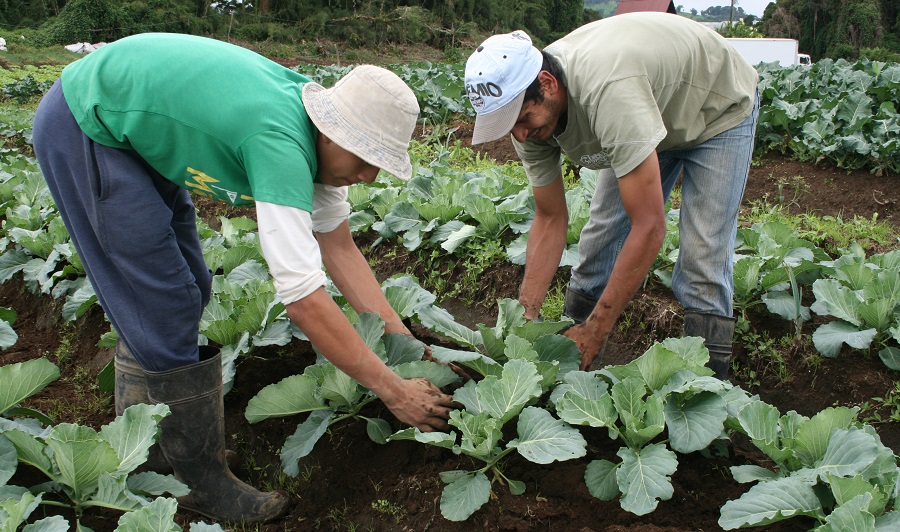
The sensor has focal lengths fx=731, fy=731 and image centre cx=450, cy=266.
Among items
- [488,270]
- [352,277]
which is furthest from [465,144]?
[352,277]

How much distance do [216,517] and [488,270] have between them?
7.90 ft

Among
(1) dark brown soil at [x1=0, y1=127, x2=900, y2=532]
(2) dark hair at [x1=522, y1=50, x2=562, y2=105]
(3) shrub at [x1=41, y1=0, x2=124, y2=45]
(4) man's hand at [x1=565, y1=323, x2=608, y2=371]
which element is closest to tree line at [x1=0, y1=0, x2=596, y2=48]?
(3) shrub at [x1=41, y1=0, x2=124, y2=45]

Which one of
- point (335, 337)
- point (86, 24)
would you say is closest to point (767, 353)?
point (335, 337)

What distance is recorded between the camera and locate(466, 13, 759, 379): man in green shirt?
2.51 metres

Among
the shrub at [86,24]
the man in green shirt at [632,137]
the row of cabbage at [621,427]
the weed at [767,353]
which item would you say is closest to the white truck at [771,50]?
the shrub at [86,24]

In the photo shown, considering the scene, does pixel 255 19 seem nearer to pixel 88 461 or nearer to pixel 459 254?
pixel 459 254

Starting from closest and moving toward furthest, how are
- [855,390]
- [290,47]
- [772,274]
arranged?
[855,390]
[772,274]
[290,47]

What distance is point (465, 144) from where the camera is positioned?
30.4 feet

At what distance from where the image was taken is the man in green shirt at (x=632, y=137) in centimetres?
251

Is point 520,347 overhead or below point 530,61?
below

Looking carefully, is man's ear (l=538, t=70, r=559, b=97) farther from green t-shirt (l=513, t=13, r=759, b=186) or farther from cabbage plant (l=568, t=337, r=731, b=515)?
cabbage plant (l=568, t=337, r=731, b=515)

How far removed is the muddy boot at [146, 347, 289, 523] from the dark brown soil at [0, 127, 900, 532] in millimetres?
106

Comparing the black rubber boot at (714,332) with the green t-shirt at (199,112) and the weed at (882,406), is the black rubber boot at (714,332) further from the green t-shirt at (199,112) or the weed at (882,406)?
the green t-shirt at (199,112)

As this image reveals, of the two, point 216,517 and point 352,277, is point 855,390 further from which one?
point 216,517
